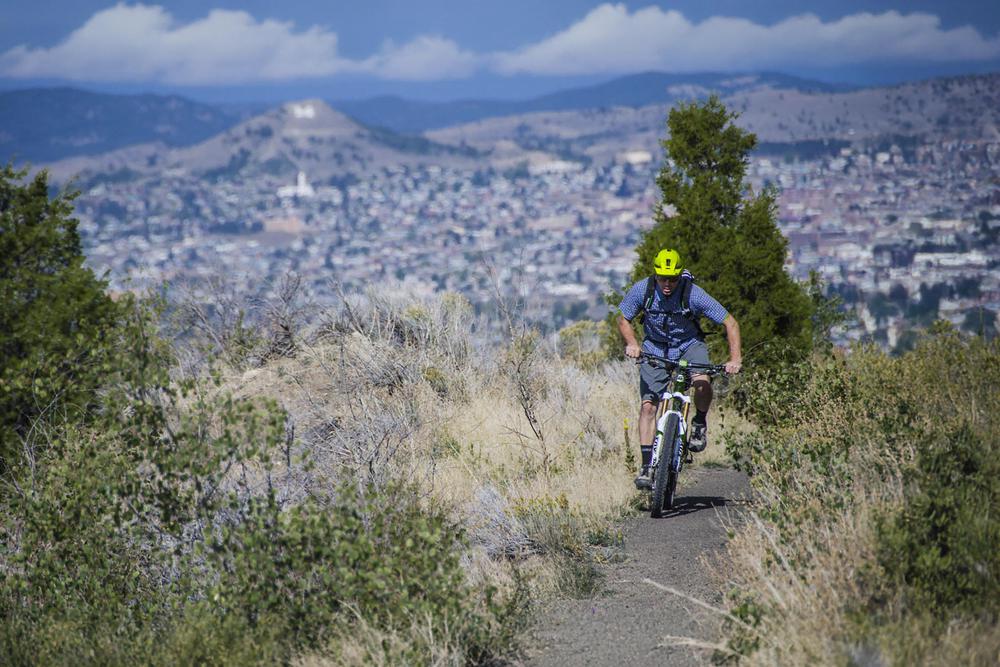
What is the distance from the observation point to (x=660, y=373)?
7.03 meters

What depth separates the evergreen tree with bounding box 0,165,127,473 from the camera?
31.5 ft

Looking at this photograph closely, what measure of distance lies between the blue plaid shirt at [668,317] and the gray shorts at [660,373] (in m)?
0.05

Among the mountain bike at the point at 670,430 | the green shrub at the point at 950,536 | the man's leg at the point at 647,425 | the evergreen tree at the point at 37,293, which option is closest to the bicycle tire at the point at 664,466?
the mountain bike at the point at 670,430

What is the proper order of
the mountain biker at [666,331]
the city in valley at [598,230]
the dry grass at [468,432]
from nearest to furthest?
the dry grass at [468,432]
the mountain biker at [666,331]
the city in valley at [598,230]

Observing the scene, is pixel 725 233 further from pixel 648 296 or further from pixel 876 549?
pixel 876 549

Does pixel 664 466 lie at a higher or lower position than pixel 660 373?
lower

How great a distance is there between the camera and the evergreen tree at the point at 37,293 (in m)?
9.61

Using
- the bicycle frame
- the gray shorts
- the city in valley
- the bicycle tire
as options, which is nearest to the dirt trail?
the bicycle tire

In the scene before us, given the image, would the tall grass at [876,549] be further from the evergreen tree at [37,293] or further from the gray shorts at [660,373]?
the evergreen tree at [37,293]

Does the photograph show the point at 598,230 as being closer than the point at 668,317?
No

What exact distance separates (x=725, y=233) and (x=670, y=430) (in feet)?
14.0

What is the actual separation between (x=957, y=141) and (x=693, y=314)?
133m

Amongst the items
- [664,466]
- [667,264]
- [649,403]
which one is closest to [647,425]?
[649,403]

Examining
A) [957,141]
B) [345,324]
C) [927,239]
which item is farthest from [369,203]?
[345,324]
